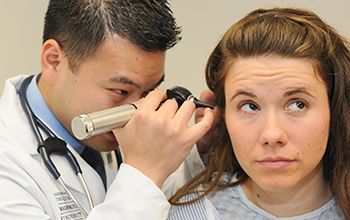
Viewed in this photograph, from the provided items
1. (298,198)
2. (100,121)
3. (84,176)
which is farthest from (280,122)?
(84,176)

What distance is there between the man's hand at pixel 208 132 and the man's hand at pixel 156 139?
12 centimetres

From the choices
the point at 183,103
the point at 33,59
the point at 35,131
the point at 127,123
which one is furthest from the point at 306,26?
the point at 33,59

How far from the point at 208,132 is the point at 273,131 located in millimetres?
298

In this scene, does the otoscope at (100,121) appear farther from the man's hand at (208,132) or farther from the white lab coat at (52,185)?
the man's hand at (208,132)

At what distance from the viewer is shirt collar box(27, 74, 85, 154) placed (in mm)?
1272

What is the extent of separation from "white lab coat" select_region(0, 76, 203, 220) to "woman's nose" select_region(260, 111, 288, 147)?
0.23 metres

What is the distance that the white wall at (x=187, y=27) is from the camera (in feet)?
5.96

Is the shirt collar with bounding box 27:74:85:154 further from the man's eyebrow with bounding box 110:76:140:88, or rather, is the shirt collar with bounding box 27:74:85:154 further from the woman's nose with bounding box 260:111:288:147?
the woman's nose with bounding box 260:111:288:147

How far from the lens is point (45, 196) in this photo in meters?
1.15

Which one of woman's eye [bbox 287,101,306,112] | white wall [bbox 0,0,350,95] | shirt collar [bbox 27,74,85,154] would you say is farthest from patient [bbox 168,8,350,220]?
white wall [bbox 0,0,350,95]

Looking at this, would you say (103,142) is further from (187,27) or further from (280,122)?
(187,27)

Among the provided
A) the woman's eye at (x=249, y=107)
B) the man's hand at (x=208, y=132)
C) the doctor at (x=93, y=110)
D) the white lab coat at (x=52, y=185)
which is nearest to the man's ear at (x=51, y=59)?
the doctor at (x=93, y=110)

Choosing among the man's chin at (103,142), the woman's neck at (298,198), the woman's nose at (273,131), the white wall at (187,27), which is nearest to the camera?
the woman's nose at (273,131)

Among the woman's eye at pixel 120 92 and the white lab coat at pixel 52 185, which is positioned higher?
the woman's eye at pixel 120 92
